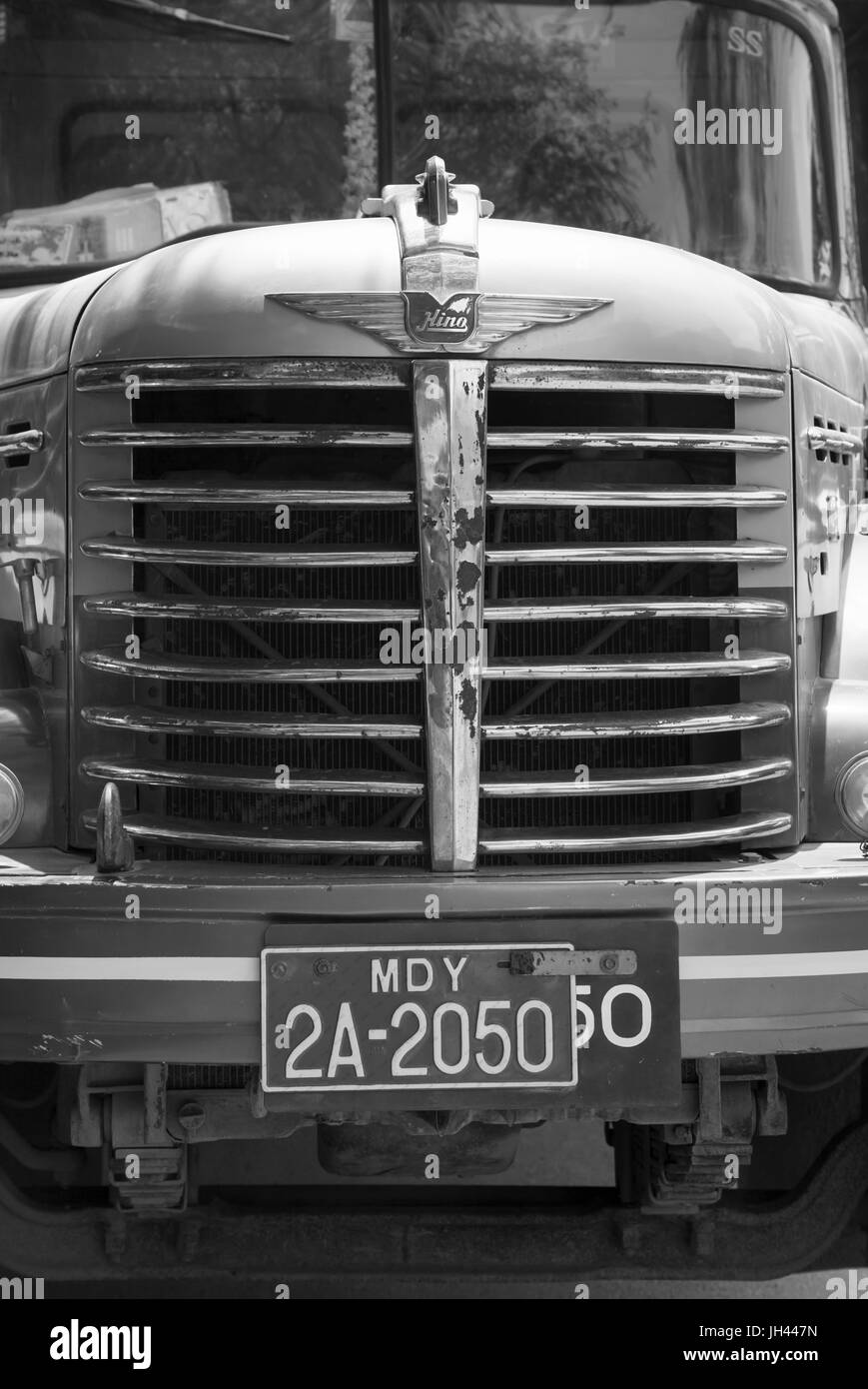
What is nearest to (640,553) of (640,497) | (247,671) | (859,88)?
(640,497)

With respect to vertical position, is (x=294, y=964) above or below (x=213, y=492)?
below

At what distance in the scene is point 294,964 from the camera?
2990mm

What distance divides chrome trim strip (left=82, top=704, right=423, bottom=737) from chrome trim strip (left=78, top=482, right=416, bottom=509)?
1.31 feet

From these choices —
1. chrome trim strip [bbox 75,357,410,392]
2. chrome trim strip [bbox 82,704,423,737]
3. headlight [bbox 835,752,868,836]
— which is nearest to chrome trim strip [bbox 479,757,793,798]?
headlight [bbox 835,752,868,836]

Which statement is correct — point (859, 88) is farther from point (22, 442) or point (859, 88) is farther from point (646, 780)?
point (22, 442)

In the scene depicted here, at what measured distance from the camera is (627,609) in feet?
10.5

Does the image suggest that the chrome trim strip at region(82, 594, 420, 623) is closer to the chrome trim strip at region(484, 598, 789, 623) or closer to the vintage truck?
the vintage truck

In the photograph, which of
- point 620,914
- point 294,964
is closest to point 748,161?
point 620,914

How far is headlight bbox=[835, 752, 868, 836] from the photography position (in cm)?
333

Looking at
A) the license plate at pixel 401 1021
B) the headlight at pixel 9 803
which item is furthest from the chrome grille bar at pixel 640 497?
the headlight at pixel 9 803

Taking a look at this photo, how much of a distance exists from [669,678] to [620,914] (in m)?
0.53

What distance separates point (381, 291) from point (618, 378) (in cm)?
47
